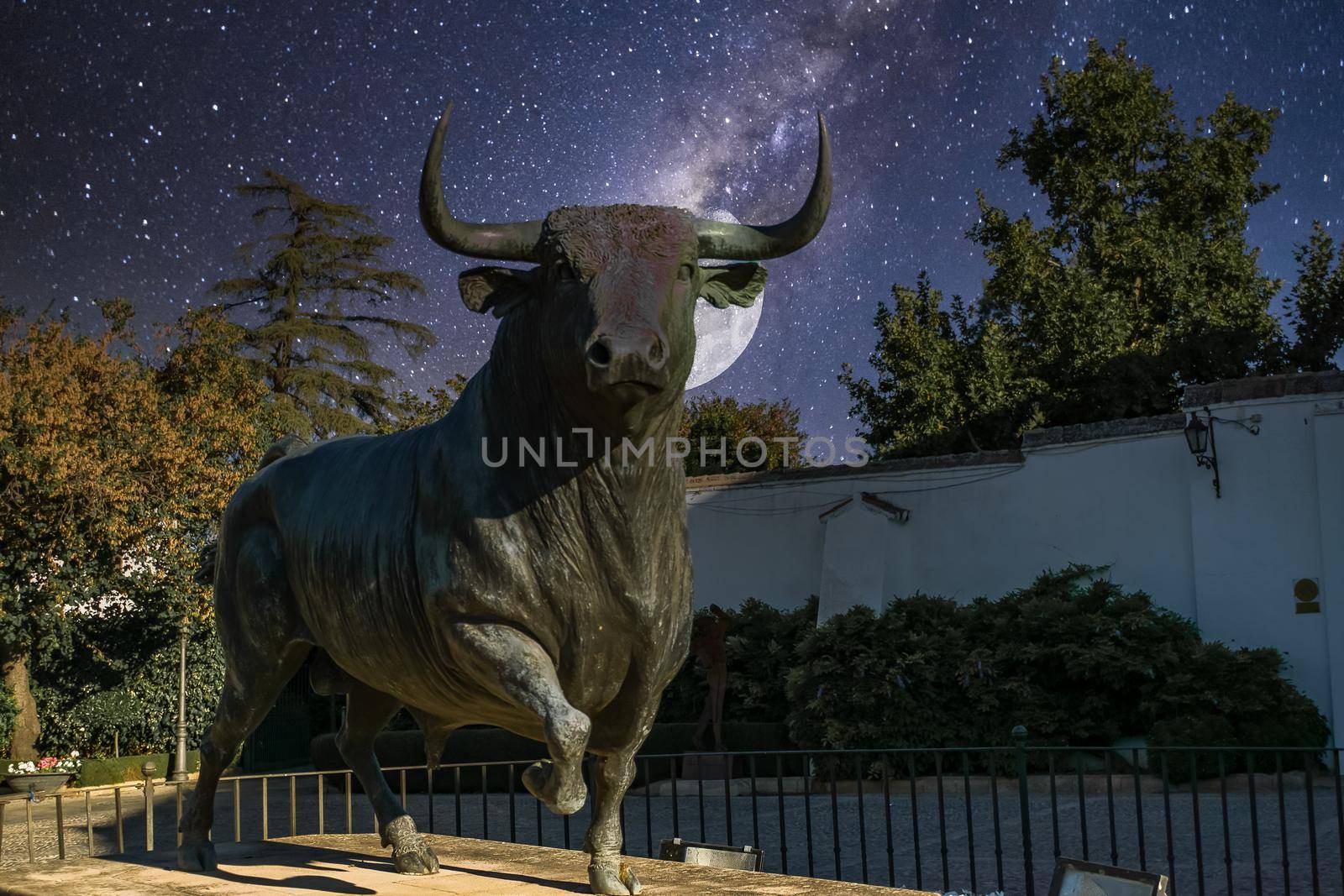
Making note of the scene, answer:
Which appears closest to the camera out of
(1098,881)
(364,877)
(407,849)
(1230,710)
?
(1098,881)

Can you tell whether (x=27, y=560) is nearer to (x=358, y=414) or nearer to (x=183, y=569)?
(x=183, y=569)

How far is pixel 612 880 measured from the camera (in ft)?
10.8

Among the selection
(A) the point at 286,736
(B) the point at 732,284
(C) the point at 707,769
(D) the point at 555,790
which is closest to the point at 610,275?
(B) the point at 732,284

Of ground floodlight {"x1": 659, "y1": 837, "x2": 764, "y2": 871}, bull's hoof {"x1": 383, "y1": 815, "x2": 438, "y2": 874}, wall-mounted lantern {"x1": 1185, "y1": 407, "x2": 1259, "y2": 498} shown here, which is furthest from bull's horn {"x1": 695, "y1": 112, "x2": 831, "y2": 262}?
wall-mounted lantern {"x1": 1185, "y1": 407, "x2": 1259, "y2": 498}

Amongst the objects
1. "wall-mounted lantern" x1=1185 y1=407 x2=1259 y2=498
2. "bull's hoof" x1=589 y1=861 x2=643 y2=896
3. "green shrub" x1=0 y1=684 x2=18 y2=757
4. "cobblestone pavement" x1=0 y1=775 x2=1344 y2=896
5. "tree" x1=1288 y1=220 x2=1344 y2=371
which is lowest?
"cobblestone pavement" x1=0 y1=775 x2=1344 y2=896

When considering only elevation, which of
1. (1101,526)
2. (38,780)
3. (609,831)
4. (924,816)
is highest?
(1101,526)

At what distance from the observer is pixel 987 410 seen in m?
22.9

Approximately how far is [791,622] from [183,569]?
9221 mm

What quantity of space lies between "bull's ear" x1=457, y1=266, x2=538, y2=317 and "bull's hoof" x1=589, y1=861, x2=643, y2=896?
1.54 metres

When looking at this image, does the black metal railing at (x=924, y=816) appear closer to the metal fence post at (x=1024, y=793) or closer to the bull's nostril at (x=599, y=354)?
the metal fence post at (x=1024, y=793)

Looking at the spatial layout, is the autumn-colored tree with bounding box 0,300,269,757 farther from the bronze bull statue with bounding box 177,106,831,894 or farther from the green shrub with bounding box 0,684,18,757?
the bronze bull statue with bounding box 177,106,831,894

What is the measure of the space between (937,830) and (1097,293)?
1449 cm

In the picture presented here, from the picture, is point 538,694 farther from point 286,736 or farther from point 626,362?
point 286,736

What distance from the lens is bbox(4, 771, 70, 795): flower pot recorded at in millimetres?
16734
